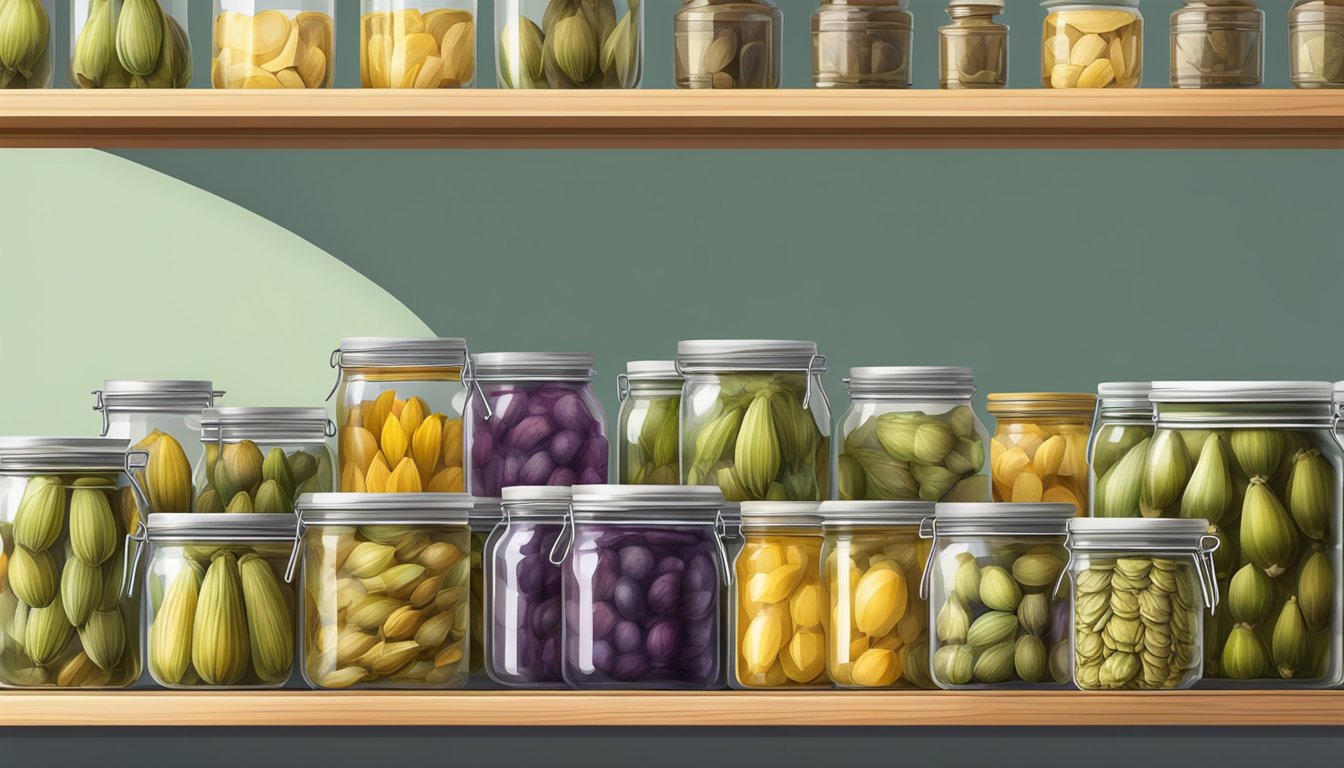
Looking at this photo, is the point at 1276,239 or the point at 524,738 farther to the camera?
the point at 1276,239

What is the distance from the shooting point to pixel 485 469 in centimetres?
106

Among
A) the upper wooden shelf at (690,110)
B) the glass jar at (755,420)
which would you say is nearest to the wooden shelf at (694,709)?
the glass jar at (755,420)

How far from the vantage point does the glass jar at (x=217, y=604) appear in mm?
971

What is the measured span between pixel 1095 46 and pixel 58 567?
2.45ft

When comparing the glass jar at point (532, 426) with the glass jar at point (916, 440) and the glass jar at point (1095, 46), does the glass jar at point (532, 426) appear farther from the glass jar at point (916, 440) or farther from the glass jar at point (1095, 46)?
the glass jar at point (1095, 46)

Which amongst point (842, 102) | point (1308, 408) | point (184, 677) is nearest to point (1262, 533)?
point (1308, 408)

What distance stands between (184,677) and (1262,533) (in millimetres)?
678

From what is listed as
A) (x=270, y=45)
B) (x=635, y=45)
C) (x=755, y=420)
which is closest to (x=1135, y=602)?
(x=755, y=420)

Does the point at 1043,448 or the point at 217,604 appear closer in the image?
the point at 217,604

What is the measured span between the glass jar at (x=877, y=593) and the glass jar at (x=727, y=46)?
0.29 meters

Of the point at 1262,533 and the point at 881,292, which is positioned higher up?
the point at 881,292

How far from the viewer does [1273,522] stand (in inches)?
38.3

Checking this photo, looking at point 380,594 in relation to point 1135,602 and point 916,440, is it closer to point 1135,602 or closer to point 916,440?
point 916,440

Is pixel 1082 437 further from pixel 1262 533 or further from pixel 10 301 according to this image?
pixel 10 301
